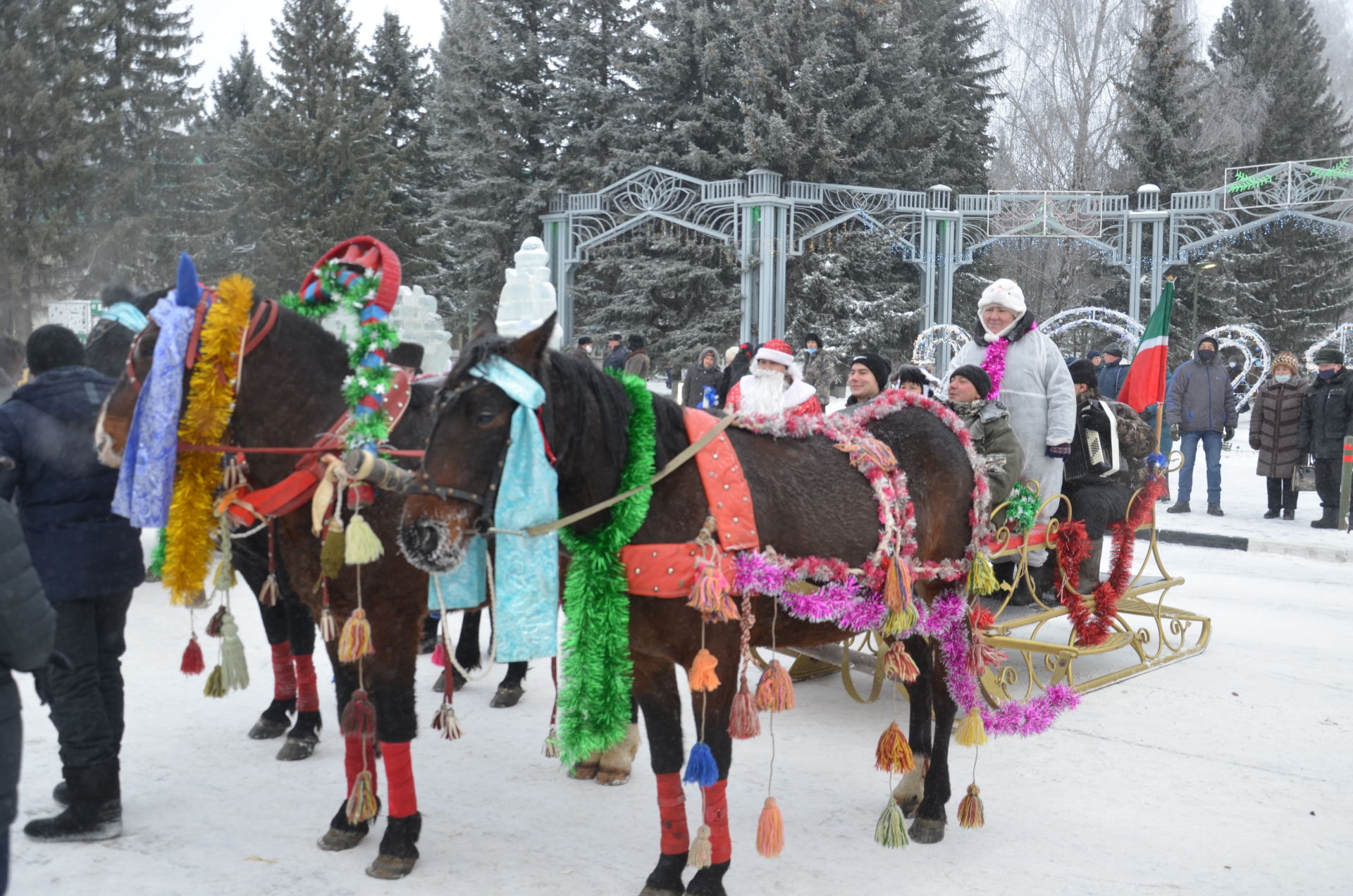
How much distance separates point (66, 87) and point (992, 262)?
2631 cm

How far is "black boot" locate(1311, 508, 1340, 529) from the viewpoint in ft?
41.6

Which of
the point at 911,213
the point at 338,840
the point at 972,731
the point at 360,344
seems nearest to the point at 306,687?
the point at 338,840

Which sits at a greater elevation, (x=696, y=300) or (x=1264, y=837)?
(x=696, y=300)

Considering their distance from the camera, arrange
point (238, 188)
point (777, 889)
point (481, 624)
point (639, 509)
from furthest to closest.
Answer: point (238, 188), point (481, 624), point (777, 889), point (639, 509)

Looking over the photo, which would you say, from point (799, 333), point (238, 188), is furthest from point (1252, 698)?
point (238, 188)

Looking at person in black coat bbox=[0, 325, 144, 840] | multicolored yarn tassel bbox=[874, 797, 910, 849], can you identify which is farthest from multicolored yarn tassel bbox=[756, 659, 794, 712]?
person in black coat bbox=[0, 325, 144, 840]

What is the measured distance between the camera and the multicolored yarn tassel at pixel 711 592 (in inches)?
139

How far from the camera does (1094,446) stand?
6582 millimetres

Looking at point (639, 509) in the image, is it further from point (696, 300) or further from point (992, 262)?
point (992, 262)

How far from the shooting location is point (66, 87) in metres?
28.9

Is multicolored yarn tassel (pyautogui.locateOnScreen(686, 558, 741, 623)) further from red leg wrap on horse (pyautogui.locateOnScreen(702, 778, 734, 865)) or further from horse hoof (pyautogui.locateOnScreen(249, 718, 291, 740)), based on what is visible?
horse hoof (pyautogui.locateOnScreen(249, 718, 291, 740))

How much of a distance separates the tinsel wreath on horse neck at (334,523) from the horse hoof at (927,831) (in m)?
2.00

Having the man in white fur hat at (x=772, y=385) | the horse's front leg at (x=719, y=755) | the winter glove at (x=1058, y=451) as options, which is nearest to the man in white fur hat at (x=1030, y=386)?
the winter glove at (x=1058, y=451)

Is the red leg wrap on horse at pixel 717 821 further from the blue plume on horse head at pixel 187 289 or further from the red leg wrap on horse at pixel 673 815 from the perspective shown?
the blue plume on horse head at pixel 187 289
